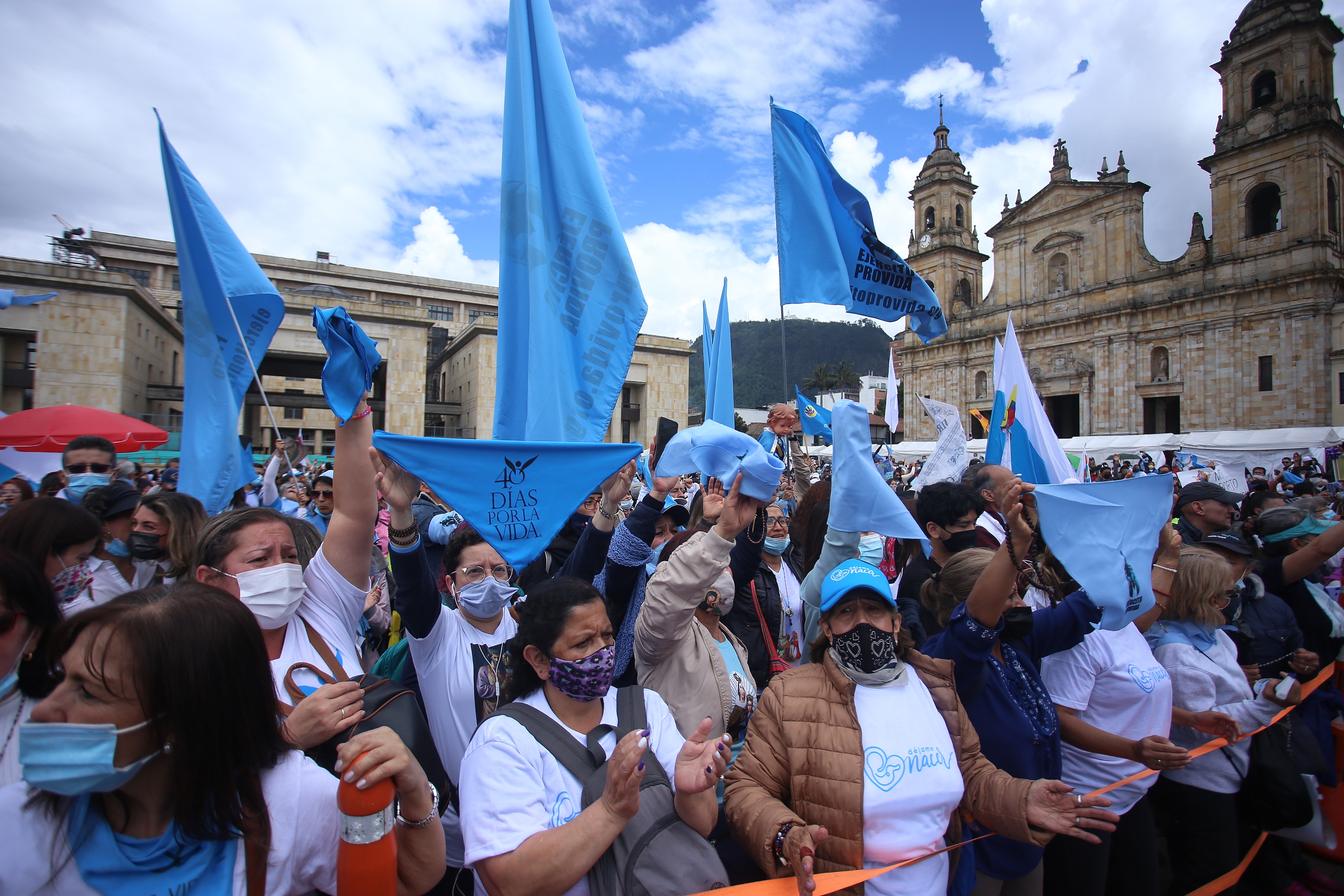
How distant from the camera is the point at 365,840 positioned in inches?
57.1

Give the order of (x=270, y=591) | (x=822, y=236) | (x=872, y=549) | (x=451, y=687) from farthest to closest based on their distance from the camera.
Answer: (x=822, y=236) → (x=872, y=549) → (x=451, y=687) → (x=270, y=591)

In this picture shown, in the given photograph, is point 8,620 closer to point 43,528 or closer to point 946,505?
point 43,528

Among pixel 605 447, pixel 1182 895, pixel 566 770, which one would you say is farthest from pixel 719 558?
pixel 1182 895

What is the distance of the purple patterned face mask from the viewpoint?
6.95 ft

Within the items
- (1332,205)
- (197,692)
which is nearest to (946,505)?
(197,692)

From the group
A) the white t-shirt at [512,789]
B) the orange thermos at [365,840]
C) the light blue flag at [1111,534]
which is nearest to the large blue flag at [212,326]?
the white t-shirt at [512,789]

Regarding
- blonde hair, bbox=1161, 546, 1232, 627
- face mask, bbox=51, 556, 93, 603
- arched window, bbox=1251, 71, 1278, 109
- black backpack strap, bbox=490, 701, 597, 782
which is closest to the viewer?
black backpack strap, bbox=490, 701, 597, 782

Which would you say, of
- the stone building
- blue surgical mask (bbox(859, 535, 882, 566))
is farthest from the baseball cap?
the stone building

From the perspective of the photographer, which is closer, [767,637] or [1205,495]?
[767,637]

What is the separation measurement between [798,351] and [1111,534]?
136m

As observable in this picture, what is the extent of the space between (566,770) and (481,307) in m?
57.8

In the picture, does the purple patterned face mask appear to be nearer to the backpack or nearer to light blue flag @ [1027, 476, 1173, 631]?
the backpack

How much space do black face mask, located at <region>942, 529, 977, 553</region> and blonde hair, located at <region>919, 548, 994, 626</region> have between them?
0.97m

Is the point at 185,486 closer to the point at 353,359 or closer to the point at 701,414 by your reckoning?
the point at 353,359
